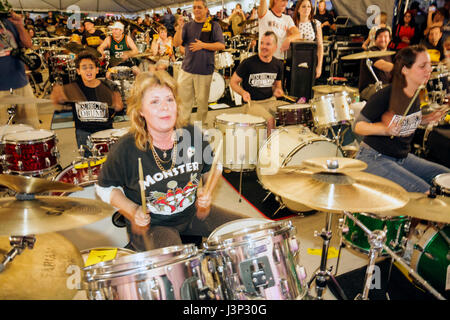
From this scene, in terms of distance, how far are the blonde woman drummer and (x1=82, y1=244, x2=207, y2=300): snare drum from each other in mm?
487

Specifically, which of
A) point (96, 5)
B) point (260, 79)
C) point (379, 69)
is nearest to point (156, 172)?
point (260, 79)

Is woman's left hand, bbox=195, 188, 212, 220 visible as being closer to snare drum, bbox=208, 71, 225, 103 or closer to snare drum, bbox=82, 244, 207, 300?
snare drum, bbox=82, 244, 207, 300

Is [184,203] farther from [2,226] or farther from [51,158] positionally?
[51,158]

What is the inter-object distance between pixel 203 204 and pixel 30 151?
1.96 metres

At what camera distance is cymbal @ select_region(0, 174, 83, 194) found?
1.21m

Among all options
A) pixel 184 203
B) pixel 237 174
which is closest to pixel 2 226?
pixel 184 203

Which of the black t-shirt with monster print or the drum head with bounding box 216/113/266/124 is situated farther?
the drum head with bounding box 216/113/266/124

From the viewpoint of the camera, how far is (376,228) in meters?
2.05

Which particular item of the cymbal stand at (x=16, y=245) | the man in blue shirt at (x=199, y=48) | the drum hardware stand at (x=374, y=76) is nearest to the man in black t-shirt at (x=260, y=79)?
the man in blue shirt at (x=199, y=48)

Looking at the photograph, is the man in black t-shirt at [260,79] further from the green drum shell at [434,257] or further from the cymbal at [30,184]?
the cymbal at [30,184]

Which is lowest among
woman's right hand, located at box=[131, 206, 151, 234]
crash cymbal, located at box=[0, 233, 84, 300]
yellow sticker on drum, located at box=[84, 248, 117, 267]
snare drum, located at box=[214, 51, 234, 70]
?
yellow sticker on drum, located at box=[84, 248, 117, 267]

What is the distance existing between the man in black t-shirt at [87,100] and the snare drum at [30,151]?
0.36m

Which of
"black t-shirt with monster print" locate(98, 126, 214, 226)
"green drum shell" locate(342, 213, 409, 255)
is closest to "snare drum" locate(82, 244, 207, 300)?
"black t-shirt with monster print" locate(98, 126, 214, 226)
